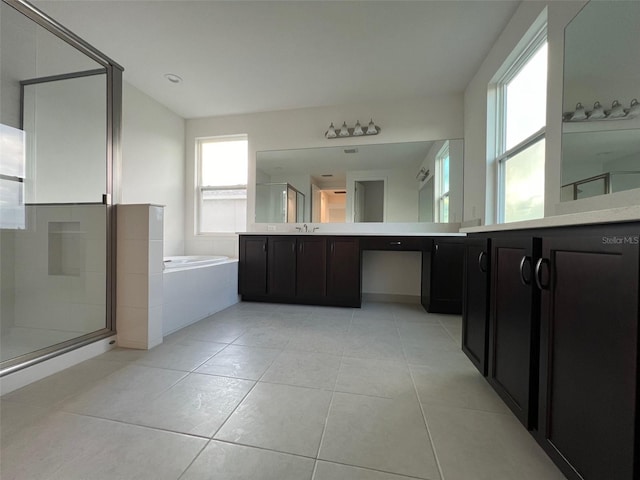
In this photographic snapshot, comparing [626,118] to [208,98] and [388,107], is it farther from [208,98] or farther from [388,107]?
[208,98]

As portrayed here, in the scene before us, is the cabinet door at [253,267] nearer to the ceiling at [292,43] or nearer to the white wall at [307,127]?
the white wall at [307,127]

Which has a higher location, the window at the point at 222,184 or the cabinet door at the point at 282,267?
the window at the point at 222,184

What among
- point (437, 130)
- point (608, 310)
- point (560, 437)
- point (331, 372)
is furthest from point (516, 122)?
point (331, 372)

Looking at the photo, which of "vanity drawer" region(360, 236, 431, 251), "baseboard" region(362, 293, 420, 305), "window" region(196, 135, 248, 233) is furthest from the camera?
"window" region(196, 135, 248, 233)

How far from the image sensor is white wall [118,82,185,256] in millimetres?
2902

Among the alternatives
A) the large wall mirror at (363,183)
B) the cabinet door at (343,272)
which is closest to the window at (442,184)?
the large wall mirror at (363,183)

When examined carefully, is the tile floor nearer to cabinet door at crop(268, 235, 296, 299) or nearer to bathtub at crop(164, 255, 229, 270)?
→ bathtub at crop(164, 255, 229, 270)

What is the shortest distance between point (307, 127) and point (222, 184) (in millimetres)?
1513

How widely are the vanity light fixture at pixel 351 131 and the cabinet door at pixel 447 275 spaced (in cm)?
159

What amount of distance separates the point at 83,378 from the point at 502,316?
217 centimetres

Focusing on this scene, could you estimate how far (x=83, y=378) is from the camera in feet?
4.51

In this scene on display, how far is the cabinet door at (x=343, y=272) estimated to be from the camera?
2857 millimetres

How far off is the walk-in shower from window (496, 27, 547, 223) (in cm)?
309
